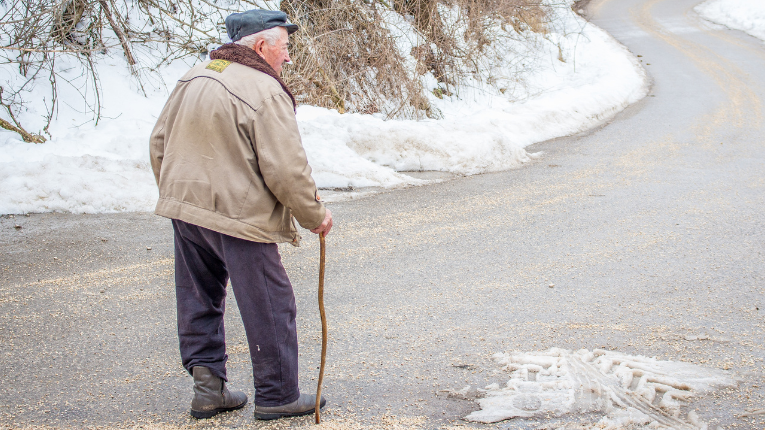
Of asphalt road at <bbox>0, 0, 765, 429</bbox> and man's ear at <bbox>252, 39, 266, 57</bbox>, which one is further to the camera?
asphalt road at <bbox>0, 0, 765, 429</bbox>

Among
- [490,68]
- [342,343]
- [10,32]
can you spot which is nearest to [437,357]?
[342,343]

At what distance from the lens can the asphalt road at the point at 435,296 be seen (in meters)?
2.89

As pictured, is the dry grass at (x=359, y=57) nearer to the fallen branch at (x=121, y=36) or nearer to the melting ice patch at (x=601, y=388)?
the fallen branch at (x=121, y=36)

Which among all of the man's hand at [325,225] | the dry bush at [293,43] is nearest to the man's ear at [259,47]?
the man's hand at [325,225]

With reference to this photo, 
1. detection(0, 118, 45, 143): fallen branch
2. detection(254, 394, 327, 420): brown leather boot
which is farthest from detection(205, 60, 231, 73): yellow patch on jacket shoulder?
detection(0, 118, 45, 143): fallen branch

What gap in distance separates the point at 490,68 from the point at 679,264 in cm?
953

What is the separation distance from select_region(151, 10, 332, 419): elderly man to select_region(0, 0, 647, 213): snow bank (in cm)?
357

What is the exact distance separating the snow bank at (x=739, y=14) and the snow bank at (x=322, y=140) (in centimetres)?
1374

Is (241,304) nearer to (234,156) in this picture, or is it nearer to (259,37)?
(234,156)

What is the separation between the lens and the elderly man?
2346 millimetres

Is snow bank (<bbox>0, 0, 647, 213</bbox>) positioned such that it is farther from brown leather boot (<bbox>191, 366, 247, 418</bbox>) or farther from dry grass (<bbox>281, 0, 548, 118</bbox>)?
brown leather boot (<bbox>191, 366, 247, 418</bbox>)

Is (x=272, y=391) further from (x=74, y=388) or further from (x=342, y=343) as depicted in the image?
(x=74, y=388)

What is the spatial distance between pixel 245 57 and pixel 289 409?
1.54 metres

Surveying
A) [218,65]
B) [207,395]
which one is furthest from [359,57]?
[207,395]
